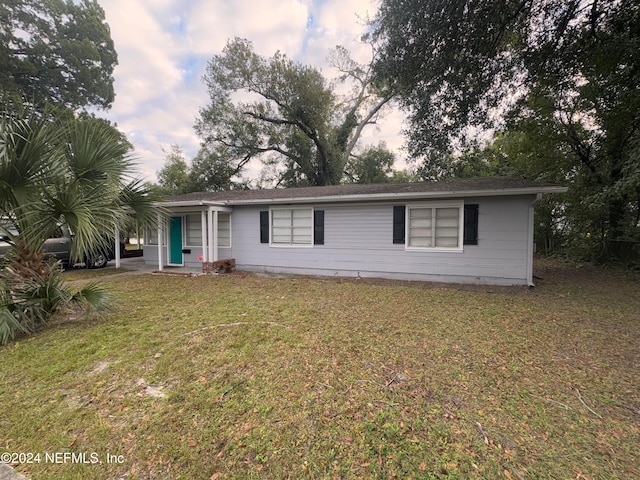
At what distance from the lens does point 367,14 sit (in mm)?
8055

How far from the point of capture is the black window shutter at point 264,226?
372 inches

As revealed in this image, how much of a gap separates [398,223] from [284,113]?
13964 mm

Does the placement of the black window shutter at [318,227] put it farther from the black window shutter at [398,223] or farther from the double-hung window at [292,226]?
the black window shutter at [398,223]

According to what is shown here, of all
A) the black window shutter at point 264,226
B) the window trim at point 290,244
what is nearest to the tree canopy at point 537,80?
the window trim at point 290,244

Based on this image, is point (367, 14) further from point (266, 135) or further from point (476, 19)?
point (266, 135)

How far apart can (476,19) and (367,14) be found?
126 inches

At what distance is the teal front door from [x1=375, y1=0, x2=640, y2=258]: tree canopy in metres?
8.40

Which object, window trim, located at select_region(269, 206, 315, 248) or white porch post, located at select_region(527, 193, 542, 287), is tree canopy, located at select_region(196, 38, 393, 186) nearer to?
window trim, located at select_region(269, 206, 315, 248)

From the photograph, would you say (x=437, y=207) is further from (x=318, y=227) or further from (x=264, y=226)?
(x=264, y=226)

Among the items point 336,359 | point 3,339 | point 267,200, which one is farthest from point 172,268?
point 336,359

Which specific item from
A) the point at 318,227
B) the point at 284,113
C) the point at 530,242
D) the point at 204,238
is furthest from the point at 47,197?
the point at 284,113

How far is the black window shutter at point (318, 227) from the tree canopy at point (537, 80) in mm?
3848

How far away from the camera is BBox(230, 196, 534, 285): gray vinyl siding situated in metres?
7.04

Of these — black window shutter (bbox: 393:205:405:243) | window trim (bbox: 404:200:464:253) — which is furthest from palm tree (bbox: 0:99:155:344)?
window trim (bbox: 404:200:464:253)
